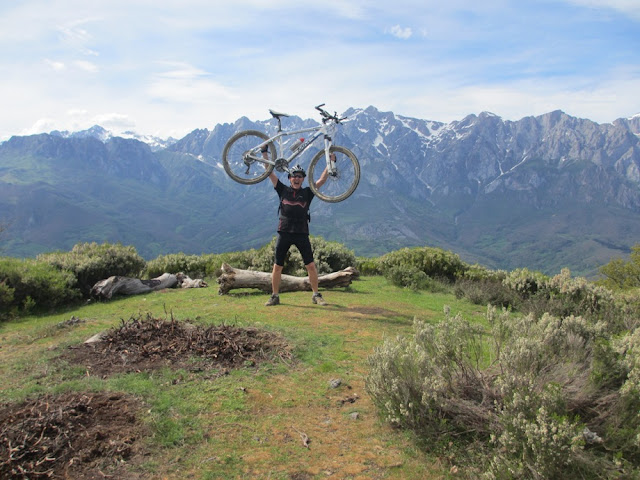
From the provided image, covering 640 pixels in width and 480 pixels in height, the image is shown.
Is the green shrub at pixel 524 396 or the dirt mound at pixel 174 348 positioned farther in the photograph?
the dirt mound at pixel 174 348

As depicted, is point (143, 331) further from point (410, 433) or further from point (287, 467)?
point (410, 433)

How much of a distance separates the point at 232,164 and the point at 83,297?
663 centimetres

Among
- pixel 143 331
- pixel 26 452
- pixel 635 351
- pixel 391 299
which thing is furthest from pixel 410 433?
pixel 391 299

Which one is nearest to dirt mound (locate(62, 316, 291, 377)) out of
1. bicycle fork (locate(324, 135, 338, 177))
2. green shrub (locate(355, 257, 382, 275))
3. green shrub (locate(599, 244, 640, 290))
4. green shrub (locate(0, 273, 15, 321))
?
bicycle fork (locate(324, 135, 338, 177))

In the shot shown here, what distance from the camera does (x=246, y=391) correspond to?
→ 5.93 metres

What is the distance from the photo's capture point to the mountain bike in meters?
11.2

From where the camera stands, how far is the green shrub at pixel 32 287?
1182 centimetres

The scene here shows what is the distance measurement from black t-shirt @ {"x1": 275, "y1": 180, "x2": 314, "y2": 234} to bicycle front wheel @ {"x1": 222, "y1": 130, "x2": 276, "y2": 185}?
49.3 inches

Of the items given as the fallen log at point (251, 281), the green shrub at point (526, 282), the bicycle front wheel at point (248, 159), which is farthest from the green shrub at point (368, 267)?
the bicycle front wheel at point (248, 159)

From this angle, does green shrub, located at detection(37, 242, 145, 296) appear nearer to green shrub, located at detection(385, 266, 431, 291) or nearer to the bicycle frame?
the bicycle frame

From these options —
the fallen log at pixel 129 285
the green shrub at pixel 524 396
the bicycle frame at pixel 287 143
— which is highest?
the bicycle frame at pixel 287 143

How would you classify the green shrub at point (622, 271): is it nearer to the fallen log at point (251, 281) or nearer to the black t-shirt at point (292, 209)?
the fallen log at point (251, 281)

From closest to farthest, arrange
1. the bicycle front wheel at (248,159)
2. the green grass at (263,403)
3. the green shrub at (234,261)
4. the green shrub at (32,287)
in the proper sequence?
the green grass at (263,403) < the green shrub at (32,287) < the bicycle front wheel at (248,159) < the green shrub at (234,261)

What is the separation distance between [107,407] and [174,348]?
6.24 ft
